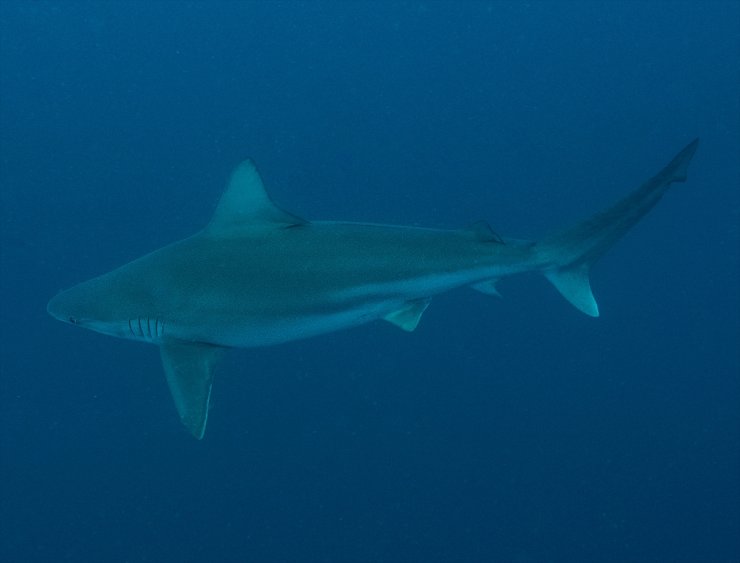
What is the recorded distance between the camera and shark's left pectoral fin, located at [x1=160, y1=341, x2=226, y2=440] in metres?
3.55

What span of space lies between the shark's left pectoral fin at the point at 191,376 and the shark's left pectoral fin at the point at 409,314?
1086 millimetres

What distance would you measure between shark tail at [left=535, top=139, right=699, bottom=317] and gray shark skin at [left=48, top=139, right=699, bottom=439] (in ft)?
0.08

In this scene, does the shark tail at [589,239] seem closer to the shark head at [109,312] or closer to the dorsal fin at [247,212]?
the dorsal fin at [247,212]

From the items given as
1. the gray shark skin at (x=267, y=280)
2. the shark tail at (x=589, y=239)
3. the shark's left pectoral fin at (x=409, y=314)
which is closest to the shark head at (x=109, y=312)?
the gray shark skin at (x=267, y=280)

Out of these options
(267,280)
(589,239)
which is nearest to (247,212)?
(267,280)

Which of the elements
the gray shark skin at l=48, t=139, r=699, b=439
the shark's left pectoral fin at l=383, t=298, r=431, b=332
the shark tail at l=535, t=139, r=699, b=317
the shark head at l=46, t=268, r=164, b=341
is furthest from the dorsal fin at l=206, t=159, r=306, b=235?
the shark tail at l=535, t=139, r=699, b=317

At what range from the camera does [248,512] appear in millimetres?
7219

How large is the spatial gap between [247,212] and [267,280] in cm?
46

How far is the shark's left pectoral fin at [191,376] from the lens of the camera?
3.55 meters

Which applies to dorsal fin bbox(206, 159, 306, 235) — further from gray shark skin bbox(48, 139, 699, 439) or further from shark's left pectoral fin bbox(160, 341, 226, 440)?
shark's left pectoral fin bbox(160, 341, 226, 440)

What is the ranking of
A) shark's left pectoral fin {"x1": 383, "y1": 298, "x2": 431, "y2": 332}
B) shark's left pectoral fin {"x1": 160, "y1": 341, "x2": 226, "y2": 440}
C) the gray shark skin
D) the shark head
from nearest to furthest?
shark's left pectoral fin {"x1": 160, "y1": 341, "x2": 226, "y2": 440} < the gray shark skin < the shark head < shark's left pectoral fin {"x1": 383, "y1": 298, "x2": 431, "y2": 332}

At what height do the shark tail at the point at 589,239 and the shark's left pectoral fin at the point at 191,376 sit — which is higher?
the shark tail at the point at 589,239

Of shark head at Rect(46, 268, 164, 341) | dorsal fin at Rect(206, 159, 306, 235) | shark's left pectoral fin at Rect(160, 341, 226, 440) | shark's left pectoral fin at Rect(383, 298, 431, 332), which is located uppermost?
dorsal fin at Rect(206, 159, 306, 235)

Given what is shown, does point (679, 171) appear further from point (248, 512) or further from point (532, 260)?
point (248, 512)
